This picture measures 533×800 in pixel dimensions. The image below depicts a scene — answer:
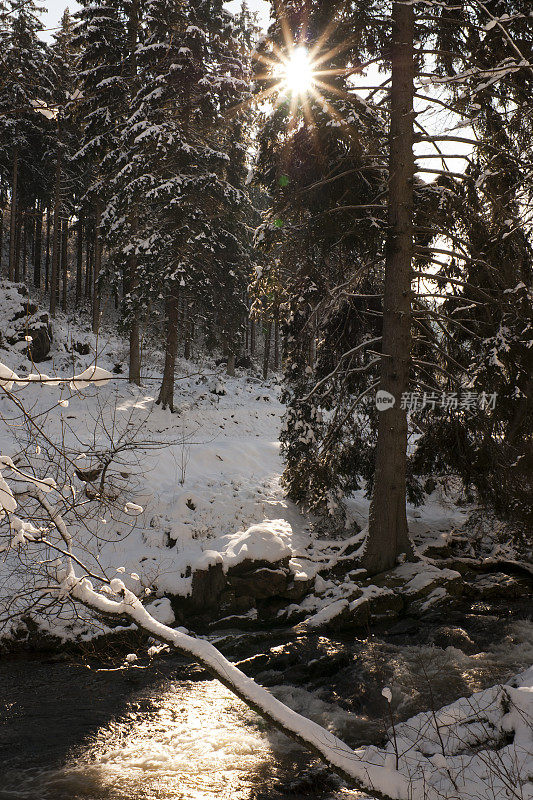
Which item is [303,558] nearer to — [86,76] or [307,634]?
[307,634]

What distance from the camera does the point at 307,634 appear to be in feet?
26.2

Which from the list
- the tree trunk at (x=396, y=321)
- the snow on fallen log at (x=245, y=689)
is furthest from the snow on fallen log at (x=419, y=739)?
A: the tree trunk at (x=396, y=321)

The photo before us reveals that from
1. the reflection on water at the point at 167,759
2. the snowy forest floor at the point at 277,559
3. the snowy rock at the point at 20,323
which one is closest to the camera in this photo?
the reflection on water at the point at 167,759

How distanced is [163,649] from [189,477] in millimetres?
4891

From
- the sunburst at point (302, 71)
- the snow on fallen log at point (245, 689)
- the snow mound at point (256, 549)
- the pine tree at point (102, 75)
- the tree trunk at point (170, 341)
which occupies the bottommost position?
the snow mound at point (256, 549)

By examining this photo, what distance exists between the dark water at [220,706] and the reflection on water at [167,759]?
0.04 ft

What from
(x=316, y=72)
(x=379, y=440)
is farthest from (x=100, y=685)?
(x=316, y=72)

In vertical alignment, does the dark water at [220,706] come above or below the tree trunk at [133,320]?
below

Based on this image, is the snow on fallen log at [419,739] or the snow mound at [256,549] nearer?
the snow on fallen log at [419,739]

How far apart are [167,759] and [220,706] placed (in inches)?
45.3

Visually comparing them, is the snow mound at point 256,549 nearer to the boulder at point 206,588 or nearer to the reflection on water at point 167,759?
the boulder at point 206,588

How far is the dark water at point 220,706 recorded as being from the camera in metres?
4.82

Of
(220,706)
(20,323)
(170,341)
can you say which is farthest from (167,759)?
(20,323)

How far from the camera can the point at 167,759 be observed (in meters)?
5.18
